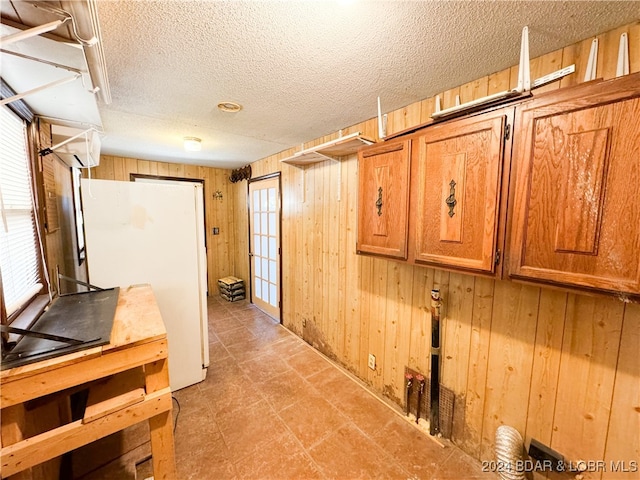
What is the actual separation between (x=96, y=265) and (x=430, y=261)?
2297 mm

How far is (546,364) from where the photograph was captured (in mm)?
1295

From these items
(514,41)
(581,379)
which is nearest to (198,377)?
(581,379)

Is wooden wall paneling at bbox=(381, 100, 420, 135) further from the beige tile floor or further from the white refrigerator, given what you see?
the beige tile floor

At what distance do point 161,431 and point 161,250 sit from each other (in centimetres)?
133

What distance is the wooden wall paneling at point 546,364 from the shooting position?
125cm

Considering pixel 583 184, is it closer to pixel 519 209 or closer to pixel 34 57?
pixel 519 209

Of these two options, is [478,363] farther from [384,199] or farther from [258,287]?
[258,287]

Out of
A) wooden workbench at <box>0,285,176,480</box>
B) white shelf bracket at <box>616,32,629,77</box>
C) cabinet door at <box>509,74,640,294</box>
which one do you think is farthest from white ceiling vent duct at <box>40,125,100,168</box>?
white shelf bracket at <box>616,32,629,77</box>

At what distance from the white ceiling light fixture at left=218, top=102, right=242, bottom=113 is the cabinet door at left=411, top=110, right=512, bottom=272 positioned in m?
1.28

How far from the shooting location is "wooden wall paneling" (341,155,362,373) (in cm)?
230

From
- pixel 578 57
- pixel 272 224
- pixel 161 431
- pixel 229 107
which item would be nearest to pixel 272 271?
pixel 272 224

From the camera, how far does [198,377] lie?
90.2 inches

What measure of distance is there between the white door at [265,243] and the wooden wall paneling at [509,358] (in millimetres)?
2581

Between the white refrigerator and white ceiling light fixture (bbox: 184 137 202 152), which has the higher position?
white ceiling light fixture (bbox: 184 137 202 152)
